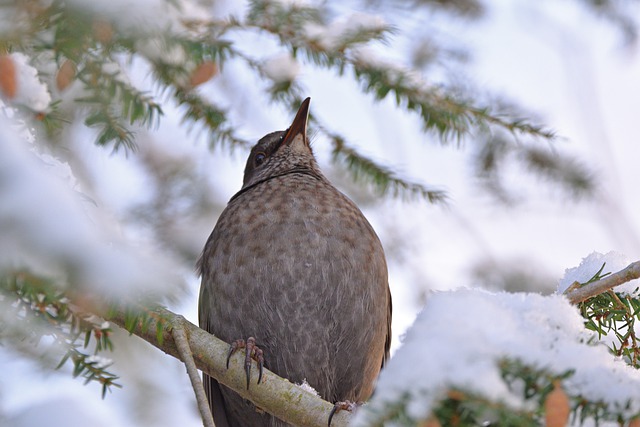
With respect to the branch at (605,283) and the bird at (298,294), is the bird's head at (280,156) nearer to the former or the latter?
the bird at (298,294)

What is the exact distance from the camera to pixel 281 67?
2318 millimetres

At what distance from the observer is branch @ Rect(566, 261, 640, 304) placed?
4.78ft

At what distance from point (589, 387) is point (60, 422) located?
3.31ft

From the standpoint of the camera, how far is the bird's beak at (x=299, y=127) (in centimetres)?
254

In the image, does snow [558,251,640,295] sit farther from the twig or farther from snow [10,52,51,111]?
snow [10,52,51,111]

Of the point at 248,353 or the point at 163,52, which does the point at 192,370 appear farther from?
the point at 163,52

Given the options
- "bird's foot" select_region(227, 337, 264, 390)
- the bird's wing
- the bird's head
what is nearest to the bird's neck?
the bird's head

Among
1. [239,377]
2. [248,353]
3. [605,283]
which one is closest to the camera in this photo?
[605,283]

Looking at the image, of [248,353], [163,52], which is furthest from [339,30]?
[248,353]


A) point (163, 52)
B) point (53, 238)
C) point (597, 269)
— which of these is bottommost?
point (53, 238)

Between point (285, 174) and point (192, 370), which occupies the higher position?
point (285, 174)

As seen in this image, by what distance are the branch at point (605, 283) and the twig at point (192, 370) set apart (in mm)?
768

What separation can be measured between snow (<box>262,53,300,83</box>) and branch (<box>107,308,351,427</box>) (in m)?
0.86

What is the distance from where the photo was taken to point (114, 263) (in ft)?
3.06
